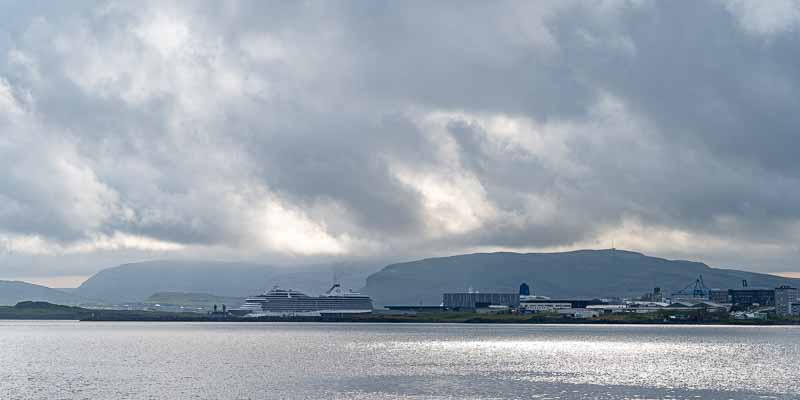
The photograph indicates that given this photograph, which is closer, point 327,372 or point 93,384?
point 93,384

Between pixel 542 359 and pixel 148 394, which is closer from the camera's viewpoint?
pixel 148 394

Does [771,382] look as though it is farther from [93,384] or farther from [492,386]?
[93,384]

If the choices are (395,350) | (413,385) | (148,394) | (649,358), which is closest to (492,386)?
(413,385)

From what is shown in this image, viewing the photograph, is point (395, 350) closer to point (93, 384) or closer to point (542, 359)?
point (542, 359)

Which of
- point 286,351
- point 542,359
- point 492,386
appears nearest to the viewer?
point 492,386

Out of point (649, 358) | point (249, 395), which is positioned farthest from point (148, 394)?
point (649, 358)

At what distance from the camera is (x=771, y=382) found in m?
82.6

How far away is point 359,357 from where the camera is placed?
114812 mm

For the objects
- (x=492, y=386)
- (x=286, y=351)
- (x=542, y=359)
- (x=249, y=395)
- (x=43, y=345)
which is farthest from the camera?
(x=43, y=345)

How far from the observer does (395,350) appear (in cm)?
13088

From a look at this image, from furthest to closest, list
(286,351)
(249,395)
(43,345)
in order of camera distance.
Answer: (43,345) → (286,351) → (249,395)

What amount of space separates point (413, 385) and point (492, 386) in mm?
6767

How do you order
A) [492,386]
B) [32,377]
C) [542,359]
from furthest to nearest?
[542,359], [32,377], [492,386]

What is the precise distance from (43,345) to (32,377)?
2543 inches
